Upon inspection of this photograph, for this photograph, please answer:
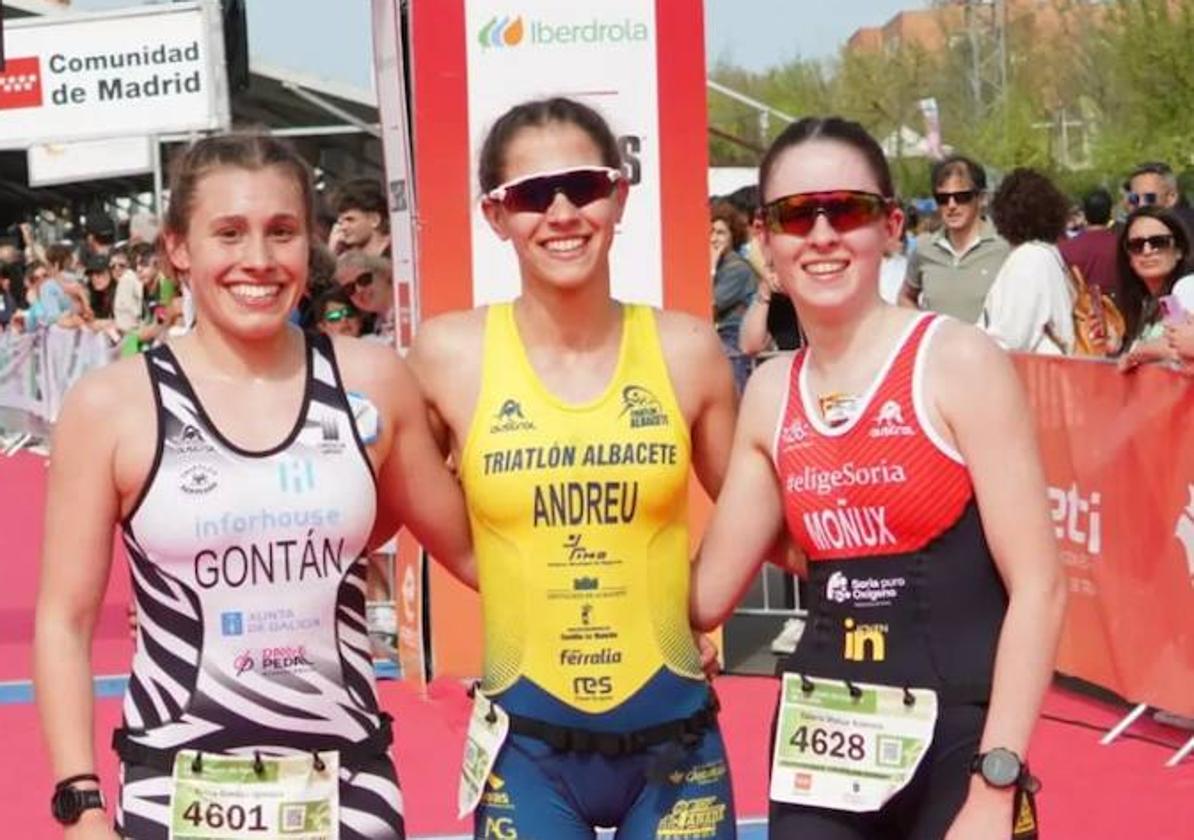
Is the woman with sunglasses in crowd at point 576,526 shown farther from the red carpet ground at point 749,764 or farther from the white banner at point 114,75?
the white banner at point 114,75

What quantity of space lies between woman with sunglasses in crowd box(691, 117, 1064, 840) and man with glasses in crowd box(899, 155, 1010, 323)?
6.72 metres

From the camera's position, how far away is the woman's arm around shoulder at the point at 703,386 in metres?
4.03

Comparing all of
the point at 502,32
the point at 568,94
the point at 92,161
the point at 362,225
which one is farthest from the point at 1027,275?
the point at 92,161

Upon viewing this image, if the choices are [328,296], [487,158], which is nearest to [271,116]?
[328,296]

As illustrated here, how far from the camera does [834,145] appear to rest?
381 cm

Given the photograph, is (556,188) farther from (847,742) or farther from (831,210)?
(847,742)

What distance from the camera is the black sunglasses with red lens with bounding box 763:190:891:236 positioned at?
3750 mm

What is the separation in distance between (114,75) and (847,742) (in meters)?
12.9

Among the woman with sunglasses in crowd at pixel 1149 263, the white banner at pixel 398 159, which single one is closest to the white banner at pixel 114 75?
the white banner at pixel 398 159

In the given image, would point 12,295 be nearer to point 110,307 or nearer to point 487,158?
point 110,307

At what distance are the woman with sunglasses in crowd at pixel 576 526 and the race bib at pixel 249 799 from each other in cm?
48

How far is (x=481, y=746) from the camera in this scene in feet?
12.9

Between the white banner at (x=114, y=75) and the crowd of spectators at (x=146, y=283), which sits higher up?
the white banner at (x=114, y=75)

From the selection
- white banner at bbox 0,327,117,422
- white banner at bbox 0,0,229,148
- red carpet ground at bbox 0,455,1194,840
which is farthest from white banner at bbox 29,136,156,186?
red carpet ground at bbox 0,455,1194,840
